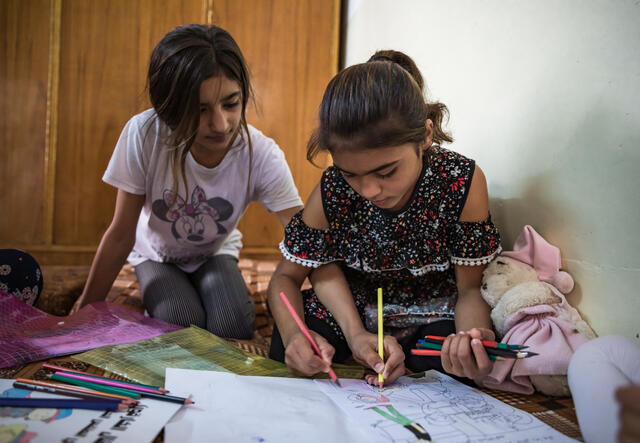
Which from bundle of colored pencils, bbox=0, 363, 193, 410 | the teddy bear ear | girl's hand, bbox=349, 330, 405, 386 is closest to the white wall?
the teddy bear ear

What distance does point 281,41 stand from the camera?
7.51 feet

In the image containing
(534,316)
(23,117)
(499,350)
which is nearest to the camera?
(499,350)

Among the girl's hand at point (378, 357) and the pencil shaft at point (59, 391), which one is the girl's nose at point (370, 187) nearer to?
the girl's hand at point (378, 357)

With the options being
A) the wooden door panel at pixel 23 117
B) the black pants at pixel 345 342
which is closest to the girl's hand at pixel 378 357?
the black pants at pixel 345 342

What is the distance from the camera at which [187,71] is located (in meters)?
1.04

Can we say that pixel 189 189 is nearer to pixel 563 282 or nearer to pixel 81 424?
pixel 81 424

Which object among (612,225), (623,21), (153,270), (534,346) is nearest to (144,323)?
(153,270)

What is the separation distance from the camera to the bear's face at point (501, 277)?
830mm

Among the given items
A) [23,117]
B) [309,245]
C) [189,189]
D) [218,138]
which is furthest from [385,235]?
[23,117]

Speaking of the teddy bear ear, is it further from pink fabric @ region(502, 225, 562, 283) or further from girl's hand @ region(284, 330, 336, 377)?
girl's hand @ region(284, 330, 336, 377)

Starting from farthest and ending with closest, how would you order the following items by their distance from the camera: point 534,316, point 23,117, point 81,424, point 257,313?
point 23,117 < point 257,313 < point 534,316 < point 81,424

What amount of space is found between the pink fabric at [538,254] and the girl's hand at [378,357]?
0.99 feet

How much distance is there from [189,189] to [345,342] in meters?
0.58

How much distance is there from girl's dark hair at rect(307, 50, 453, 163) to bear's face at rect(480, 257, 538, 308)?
0.89ft
